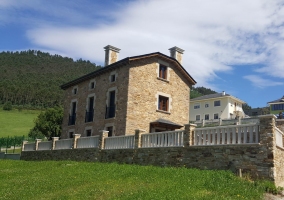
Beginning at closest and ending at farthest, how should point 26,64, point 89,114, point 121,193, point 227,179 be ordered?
point 121,193 < point 227,179 < point 89,114 < point 26,64

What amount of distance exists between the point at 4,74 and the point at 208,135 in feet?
366

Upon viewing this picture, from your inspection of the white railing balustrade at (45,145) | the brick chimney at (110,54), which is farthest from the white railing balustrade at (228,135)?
the white railing balustrade at (45,145)

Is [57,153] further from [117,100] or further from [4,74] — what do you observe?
[4,74]

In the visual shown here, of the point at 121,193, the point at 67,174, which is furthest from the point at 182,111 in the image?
the point at 121,193

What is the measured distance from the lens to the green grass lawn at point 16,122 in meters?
61.0

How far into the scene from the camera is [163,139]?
Result: 586 inches

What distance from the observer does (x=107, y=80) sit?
24812mm

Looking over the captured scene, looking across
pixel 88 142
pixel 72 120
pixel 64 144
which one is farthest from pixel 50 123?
pixel 88 142

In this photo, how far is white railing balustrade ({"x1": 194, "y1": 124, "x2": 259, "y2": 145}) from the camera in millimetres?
11305

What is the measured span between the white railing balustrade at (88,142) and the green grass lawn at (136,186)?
7.10 metres

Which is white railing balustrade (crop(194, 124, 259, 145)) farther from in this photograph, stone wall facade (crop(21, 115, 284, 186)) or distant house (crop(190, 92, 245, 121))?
distant house (crop(190, 92, 245, 121))

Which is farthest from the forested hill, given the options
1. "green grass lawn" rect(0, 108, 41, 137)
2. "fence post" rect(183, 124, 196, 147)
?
"fence post" rect(183, 124, 196, 147)

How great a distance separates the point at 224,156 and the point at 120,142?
7.40 meters

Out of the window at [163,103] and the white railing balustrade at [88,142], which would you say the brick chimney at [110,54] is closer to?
the window at [163,103]
